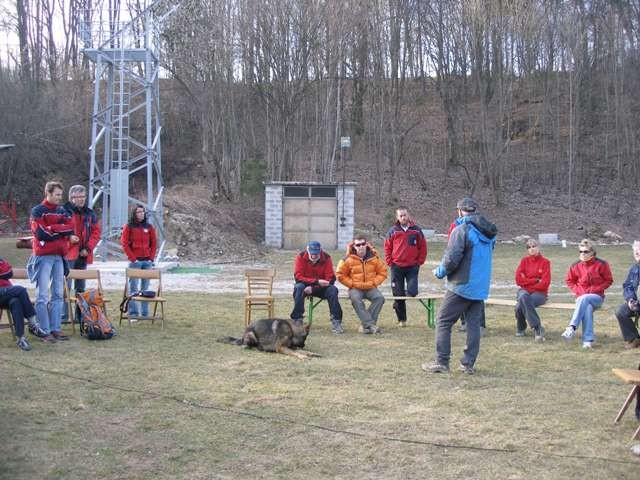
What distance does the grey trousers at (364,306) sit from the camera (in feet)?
33.8

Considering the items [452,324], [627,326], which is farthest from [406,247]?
[452,324]

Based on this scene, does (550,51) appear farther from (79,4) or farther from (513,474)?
(513,474)

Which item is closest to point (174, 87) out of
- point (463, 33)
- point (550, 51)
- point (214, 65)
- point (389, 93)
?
point (214, 65)

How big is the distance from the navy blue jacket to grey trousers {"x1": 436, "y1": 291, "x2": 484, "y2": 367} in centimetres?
11

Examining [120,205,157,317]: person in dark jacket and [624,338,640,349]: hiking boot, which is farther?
[120,205,157,317]: person in dark jacket

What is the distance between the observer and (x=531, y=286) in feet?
33.2

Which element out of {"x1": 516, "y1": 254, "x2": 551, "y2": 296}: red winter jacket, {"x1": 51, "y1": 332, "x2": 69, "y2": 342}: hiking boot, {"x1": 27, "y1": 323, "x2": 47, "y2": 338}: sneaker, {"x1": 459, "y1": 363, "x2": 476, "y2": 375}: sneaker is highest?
{"x1": 516, "y1": 254, "x2": 551, "y2": 296}: red winter jacket

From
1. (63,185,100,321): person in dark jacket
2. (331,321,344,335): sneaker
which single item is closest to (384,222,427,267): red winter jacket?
(331,321,344,335): sneaker

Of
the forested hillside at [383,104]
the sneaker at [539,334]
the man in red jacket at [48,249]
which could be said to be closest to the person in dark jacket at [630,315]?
the sneaker at [539,334]

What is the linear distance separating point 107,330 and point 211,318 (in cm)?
232

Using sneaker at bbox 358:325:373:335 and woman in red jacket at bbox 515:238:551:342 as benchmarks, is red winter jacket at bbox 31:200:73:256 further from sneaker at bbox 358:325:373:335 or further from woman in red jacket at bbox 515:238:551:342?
woman in red jacket at bbox 515:238:551:342

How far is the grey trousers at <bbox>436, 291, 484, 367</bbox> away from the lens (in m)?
7.75

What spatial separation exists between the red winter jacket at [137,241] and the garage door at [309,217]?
1758 centimetres

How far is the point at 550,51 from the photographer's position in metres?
40.5
